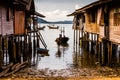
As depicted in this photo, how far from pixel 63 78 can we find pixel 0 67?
458 centimetres

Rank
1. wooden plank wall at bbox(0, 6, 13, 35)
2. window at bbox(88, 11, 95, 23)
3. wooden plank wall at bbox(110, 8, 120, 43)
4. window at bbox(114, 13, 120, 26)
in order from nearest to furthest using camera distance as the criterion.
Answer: wooden plank wall at bbox(110, 8, 120, 43) → window at bbox(114, 13, 120, 26) → wooden plank wall at bbox(0, 6, 13, 35) → window at bbox(88, 11, 95, 23)

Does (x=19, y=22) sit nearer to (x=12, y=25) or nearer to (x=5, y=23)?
(x=12, y=25)

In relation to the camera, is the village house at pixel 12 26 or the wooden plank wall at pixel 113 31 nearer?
the wooden plank wall at pixel 113 31

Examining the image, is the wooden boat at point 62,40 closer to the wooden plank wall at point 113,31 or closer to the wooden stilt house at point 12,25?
the wooden stilt house at point 12,25

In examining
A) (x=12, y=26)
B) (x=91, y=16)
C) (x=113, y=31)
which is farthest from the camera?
(x=91, y=16)

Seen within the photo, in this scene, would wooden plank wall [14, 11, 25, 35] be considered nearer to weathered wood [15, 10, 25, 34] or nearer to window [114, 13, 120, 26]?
weathered wood [15, 10, 25, 34]

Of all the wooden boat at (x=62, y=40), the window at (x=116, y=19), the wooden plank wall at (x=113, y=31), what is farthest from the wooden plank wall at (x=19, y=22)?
the wooden boat at (x=62, y=40)

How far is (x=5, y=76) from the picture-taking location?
875 inches

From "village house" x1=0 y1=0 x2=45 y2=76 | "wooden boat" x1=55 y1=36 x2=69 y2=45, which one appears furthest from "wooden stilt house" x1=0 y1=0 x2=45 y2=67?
"wooden boat" x1=55 y1=36 x2=69 y2=45

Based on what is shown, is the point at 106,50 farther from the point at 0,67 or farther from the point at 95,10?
the point at 0,67

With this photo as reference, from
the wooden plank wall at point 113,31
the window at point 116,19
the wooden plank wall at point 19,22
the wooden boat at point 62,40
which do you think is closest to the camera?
the wooden plank wall at point 113,31

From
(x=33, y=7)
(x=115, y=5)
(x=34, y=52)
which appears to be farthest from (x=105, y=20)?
(x=34, y=52)

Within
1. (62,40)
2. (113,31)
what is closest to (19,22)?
(113,31)

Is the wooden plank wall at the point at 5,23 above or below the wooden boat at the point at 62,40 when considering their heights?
above
